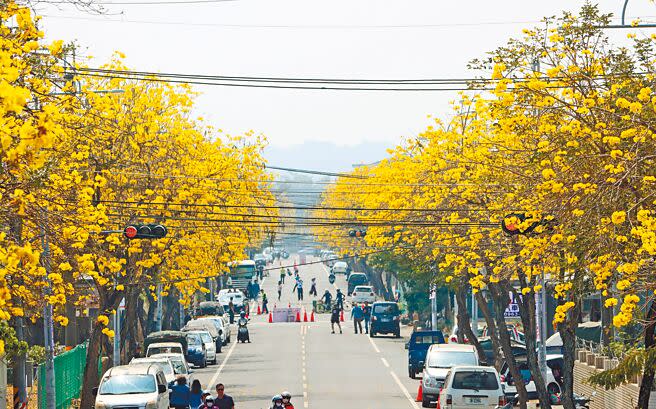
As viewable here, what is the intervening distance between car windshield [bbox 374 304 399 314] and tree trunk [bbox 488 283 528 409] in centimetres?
3521

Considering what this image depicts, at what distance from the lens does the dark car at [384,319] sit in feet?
238

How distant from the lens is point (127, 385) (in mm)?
32344

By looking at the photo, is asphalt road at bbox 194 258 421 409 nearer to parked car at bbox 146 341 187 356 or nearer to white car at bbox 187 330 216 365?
white car at bbox 187 330 216 365

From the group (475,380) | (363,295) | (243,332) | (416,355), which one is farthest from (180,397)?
(363,295)

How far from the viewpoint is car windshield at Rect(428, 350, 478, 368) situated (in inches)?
1608

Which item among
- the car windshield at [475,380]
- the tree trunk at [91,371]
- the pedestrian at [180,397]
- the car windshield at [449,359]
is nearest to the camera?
the pedestrian at [180,397]

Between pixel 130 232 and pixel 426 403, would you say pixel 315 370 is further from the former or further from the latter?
pixel 130 232

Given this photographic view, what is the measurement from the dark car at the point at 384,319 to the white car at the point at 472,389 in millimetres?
37806

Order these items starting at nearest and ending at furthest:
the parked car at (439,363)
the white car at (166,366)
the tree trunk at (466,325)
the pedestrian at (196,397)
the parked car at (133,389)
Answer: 1. the pedestrian at (196,397)
2. the parked car at (133,389)
3. the parked car at (439,363)
4. the white car at (166,366)
5. the tree trunk at (466,325)

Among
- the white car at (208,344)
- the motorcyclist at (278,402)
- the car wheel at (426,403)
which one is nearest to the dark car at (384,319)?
the white car at (208,344)

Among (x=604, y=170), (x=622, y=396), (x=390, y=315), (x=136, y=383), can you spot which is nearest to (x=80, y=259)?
(x=136, y=383)

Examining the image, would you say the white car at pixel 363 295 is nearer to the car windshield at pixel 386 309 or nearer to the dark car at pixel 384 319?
the dark car at pixel 384 319

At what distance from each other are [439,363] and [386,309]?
31.8 metres

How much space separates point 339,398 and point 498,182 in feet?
51.8
